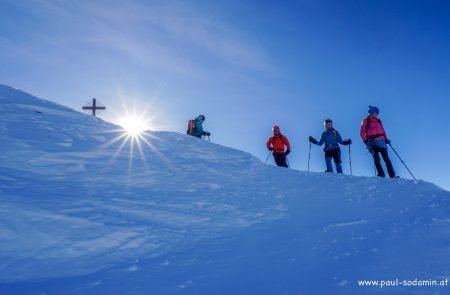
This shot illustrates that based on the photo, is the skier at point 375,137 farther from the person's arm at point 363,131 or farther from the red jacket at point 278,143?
the red jacket at point 278,143

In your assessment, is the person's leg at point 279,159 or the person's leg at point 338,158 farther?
the person's leg at point 279,159

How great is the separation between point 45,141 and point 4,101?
3.51m

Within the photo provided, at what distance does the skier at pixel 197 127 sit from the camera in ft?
46.9

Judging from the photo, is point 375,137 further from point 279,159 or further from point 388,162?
point 279,159

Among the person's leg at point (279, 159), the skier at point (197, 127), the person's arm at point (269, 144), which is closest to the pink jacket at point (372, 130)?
the person's leg at point (279, 159)

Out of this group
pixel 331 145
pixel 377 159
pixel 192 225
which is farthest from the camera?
pixel 331 145

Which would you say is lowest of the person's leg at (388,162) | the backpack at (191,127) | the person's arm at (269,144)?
the person's leg at (388,162)

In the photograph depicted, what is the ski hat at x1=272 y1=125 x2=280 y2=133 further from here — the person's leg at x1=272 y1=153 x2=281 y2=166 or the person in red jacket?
the person's leg at x1=272 y1=153 x2=281 y2=166

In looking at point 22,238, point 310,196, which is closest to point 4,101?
point 22,238

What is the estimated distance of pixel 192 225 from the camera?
4820mm

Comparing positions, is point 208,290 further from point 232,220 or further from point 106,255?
point 232,220

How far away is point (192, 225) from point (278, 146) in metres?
7.24

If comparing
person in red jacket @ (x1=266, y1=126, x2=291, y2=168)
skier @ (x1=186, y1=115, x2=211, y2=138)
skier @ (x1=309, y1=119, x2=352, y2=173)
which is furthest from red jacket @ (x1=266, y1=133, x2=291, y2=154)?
skier @ (x1=186, y1=115, x2=211, y2=138)

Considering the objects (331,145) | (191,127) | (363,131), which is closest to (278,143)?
(331,145)
